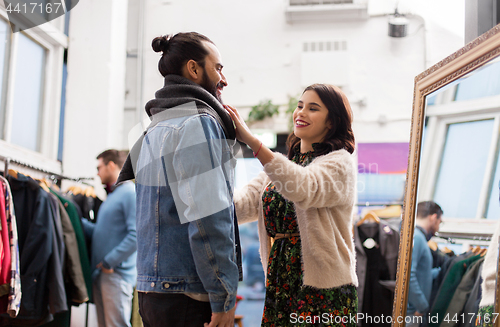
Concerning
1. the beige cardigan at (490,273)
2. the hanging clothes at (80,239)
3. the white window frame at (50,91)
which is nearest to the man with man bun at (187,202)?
→ the beige cardigan at (490,273)

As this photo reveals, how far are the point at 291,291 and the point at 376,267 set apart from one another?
1913 millimetres

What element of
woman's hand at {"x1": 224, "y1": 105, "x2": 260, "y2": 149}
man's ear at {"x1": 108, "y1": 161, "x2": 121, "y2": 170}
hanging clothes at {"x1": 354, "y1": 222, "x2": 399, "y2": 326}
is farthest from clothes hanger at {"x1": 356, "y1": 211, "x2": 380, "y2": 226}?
woman's hand at {"x1": 224, "y1": 105, "x2": 260, "y2": 149}

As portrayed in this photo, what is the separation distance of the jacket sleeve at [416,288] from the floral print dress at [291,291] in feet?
1.11

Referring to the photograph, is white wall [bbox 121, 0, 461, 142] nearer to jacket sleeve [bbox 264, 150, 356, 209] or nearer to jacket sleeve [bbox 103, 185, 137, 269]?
jacket sleeve [bbox 103, 185, 137, 269]

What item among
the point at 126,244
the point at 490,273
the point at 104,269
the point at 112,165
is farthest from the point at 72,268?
the point at 490,273

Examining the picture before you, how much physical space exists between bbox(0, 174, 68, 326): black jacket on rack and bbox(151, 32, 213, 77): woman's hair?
1935mm

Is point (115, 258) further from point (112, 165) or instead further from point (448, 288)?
point (448, 288)

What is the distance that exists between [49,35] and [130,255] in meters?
2.77

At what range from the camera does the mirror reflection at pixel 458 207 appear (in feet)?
4.77

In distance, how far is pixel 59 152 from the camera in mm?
4945

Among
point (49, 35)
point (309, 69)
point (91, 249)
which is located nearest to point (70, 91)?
point (49, 35)

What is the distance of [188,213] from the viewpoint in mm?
1297

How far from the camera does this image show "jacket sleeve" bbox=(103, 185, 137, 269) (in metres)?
3.19

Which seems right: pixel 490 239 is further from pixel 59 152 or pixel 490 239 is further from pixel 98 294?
pixel 59 152
